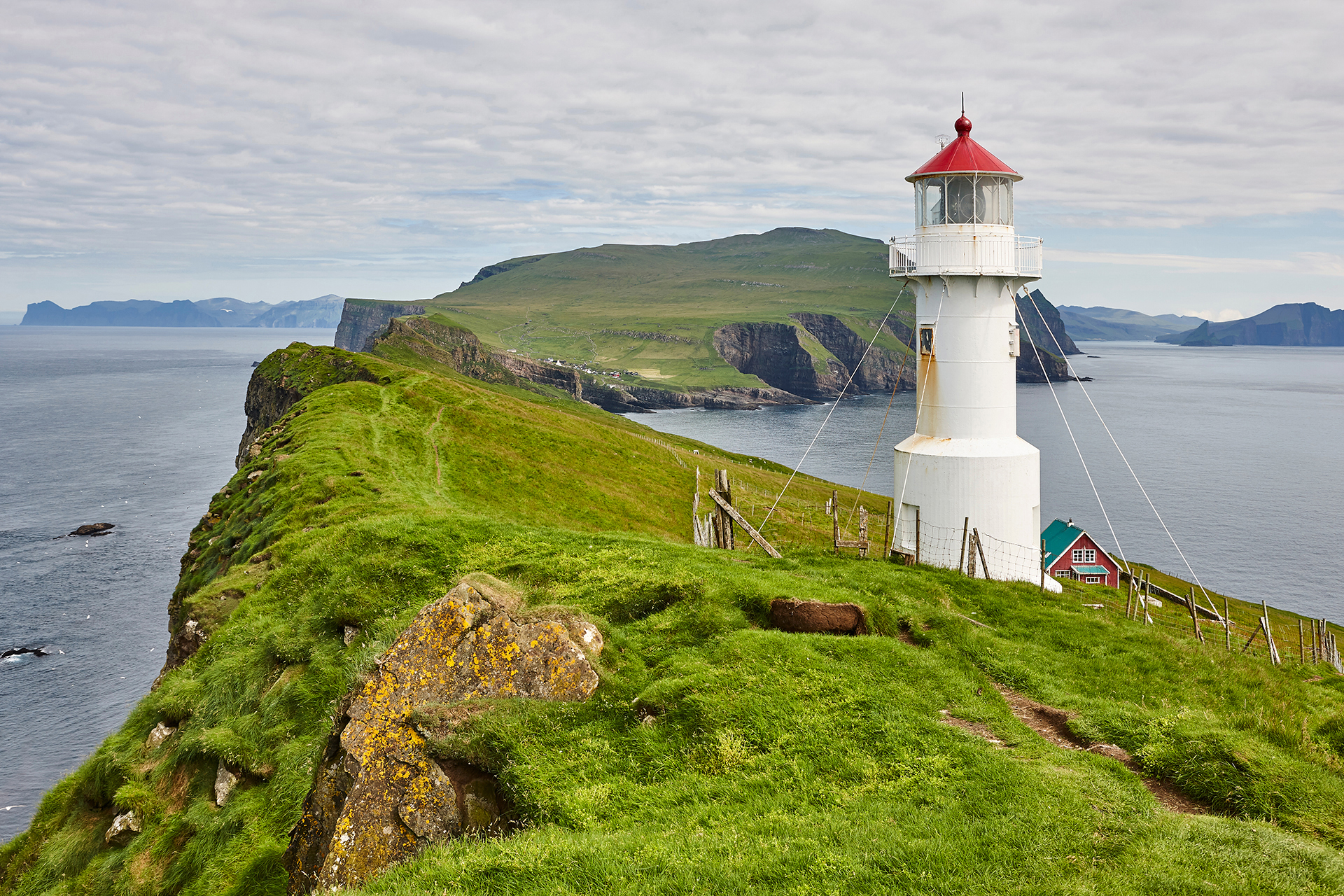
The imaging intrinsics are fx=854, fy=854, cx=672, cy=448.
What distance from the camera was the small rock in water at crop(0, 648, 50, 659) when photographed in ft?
179

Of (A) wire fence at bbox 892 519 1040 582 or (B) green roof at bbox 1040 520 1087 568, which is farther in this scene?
(B) green roof at bbox 1040 520 1087 568

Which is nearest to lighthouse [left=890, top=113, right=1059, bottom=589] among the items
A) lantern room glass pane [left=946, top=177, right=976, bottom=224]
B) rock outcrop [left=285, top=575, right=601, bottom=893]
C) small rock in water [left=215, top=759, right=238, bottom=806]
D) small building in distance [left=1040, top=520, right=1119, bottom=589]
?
lantern room glass pane [left=946, top=177, right=976, bottom=224]

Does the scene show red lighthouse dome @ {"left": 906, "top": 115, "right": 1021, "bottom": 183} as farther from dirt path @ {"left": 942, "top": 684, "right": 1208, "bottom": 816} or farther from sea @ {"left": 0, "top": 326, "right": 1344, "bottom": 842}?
dirt path @ {"left": 942, "top": 684, "right": 1208, "bottom": 816}

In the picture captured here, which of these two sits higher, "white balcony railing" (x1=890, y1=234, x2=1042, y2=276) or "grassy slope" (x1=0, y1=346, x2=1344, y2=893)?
"white balcony railing" (x1=890, y1=234, x2=1042, y2=276)

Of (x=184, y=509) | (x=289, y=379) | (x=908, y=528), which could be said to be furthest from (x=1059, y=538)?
(x=184, y=509)

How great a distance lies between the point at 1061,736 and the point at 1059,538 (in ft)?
141

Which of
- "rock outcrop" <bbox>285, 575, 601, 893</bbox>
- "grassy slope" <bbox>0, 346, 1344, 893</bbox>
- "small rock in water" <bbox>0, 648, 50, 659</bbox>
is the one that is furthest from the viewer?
"small rock in water" <bbox>0, 648, 50, 659</bbox>

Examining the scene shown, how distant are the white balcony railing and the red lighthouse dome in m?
1.80

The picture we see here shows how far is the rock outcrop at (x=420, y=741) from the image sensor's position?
33.1 ft

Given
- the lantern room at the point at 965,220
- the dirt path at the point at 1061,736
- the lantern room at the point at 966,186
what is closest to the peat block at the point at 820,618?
the dirt path at the point at 1061,736

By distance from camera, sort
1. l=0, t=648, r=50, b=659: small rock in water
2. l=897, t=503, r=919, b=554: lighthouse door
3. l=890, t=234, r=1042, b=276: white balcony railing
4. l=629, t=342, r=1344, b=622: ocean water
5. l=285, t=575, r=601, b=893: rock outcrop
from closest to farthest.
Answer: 1. l=285, t=575, r=601, b=893: rock outcrop
2. l=890, t=234, r=1042, b=276: white balcony railing
3. l=897, t=503, r=919, b=554: lighthouse door
4. l=0, t=648, r=50, b=659: small rock in water
5. l=629, t=342, r=1344, b=622: ocean water

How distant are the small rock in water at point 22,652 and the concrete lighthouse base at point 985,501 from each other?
5710 centimetres

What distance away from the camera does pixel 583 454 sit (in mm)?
57594

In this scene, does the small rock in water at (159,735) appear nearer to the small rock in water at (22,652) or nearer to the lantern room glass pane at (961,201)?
the lantern room glass pane at (961,201)
